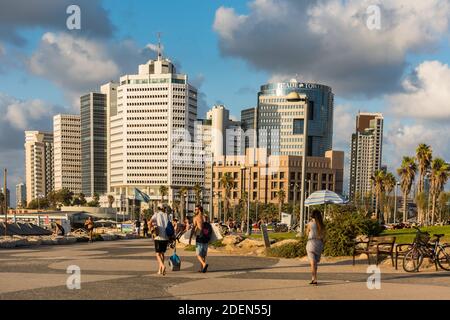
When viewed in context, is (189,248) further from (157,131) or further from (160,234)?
(157,131)

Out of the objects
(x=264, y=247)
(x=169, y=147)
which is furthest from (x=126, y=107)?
(x=264, y=247)

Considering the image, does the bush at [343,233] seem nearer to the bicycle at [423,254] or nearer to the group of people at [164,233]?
the bicycle at [423,254]

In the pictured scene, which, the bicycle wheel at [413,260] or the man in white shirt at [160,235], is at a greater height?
the man in white shirt at [160,235]

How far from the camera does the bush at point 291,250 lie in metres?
16.7

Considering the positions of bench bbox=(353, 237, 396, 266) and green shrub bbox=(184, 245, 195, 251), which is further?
green shrub bbox=(184, 245, 195, 251)

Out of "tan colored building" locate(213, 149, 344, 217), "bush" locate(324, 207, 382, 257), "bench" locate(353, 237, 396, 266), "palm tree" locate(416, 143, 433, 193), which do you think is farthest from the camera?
"tan colored building" locate(213, 149, 344, 217)

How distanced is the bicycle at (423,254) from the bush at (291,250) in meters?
4.23

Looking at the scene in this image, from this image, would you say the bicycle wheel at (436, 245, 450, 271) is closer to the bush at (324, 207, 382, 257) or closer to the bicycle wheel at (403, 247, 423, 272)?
the bicycle wheel at (403, 247, 423, 272)

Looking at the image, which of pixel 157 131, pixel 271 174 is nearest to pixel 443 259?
pixel 271 174

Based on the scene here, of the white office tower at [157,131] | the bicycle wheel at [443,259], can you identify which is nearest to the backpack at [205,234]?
the bicycle wheel at [443,259]

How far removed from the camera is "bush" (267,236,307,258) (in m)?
16.7

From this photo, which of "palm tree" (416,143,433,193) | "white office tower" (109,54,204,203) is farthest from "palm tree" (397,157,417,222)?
"white office tower" (109,54,204,203)
